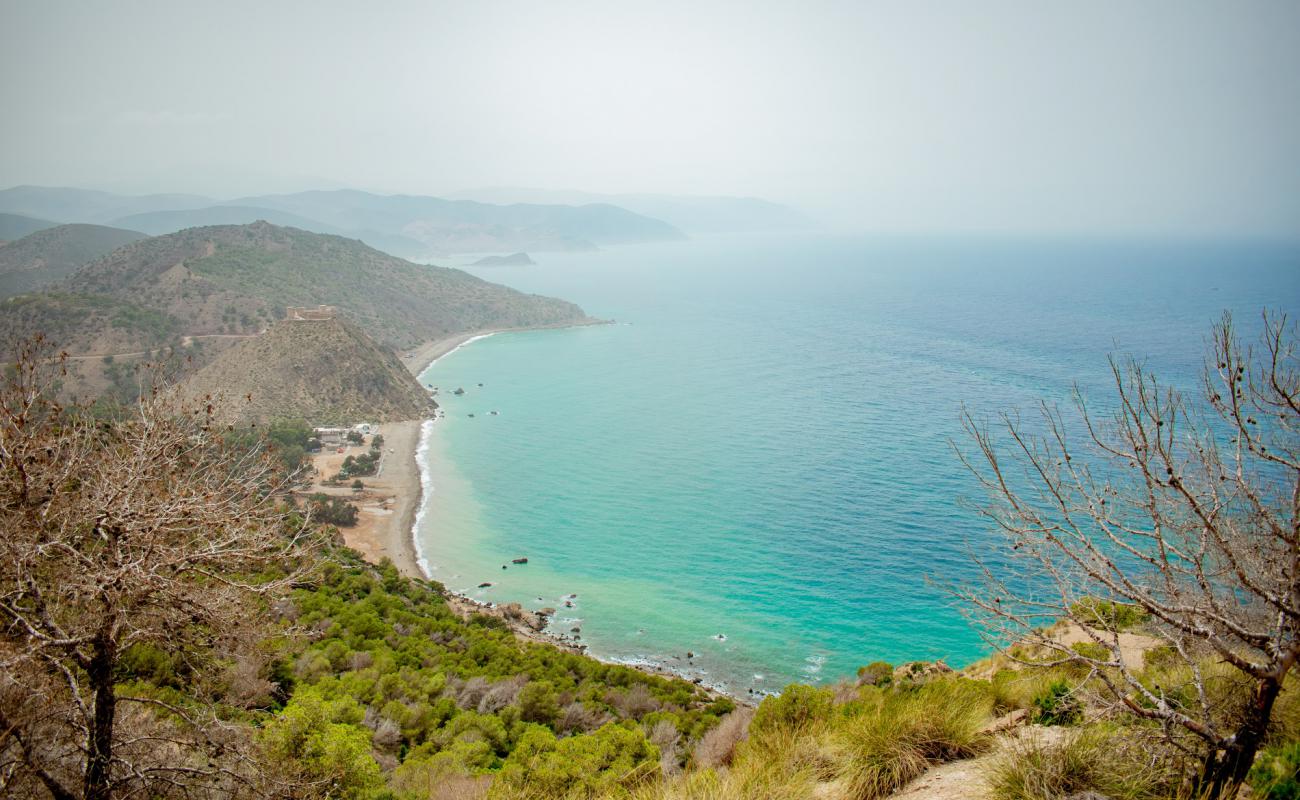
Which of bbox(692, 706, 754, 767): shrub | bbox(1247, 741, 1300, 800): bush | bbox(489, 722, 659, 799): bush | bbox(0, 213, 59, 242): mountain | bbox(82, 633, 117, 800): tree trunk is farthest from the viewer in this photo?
bbox(0, 213, 59, 242): mountain

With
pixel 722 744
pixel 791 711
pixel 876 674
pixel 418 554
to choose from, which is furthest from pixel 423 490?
pixel 791 711

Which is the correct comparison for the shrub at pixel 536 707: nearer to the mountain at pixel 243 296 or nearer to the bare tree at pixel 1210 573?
the bare tree at pixel 1210 573

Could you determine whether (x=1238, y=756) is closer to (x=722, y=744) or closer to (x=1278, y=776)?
(x=1278, y=776)

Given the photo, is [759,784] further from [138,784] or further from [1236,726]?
[138,784]

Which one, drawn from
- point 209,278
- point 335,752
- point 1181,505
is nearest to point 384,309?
point 209,278

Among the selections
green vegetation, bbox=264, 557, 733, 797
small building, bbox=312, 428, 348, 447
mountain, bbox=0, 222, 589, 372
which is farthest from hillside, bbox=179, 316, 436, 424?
green vegetation, bbox=264, 557, 733, 797

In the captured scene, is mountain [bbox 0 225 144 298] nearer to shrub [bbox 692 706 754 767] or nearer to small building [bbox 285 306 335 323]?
small building [bbox 285 306 335 323]

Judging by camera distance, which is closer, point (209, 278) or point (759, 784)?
point (759, 784)
